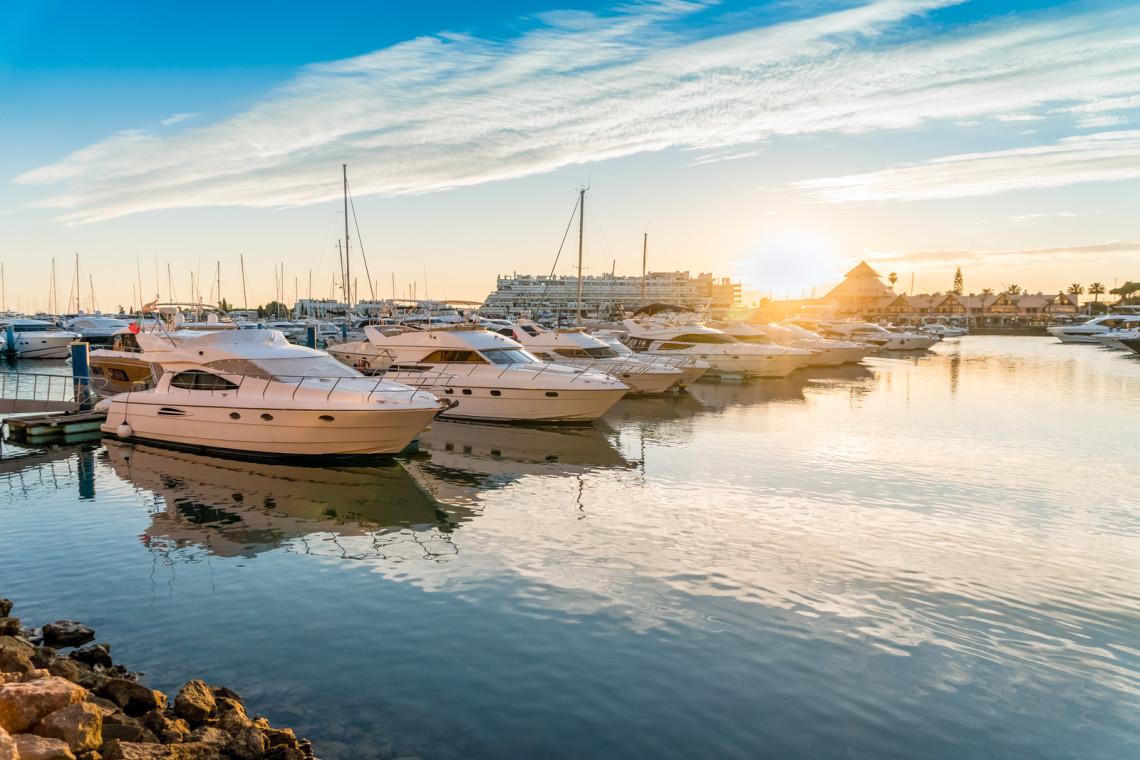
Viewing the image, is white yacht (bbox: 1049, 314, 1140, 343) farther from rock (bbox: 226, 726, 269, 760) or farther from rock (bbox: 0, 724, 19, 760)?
rock (bbox: 0, 724, 19, 760)

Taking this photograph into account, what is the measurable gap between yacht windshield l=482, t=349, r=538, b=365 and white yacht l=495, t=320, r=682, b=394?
5.62 meters

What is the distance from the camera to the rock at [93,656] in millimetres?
7585

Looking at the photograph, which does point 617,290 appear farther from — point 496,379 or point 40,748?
point 40,748

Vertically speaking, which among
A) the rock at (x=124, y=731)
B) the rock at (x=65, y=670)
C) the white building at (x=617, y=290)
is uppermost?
the white building at (x=617, y=290)

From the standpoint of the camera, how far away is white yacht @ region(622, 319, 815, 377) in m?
37.9

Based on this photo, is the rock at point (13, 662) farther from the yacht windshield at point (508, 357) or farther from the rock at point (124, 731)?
the yacht windshield at point (508, 357)

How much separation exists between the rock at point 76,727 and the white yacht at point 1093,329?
93512 mm

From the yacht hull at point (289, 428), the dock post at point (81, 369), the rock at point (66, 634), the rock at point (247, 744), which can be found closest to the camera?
the rock at point (247, 744)

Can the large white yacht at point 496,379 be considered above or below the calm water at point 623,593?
above

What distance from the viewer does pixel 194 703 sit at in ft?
20.8

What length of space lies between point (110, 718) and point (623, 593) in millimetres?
5747

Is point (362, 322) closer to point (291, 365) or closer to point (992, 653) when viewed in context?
point (291, 365)

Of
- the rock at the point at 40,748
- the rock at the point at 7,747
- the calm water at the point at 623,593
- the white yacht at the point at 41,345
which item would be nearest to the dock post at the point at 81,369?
the calm water at the point at 623,593

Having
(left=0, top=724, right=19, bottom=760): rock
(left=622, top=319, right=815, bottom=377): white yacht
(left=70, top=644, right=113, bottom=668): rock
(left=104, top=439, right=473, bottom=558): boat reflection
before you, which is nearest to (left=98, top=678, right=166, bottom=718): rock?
(left=70, top=644, right=113, bottom=668): rock
